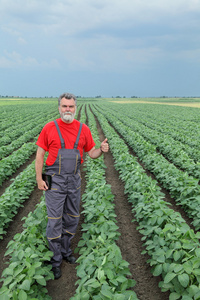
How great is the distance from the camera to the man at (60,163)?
121 inches

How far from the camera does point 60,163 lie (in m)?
3.09

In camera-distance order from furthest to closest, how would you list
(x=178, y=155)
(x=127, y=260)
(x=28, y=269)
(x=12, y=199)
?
(x=178, y=155) → (x=12, y=199) → (x=127, y=260) → (x=28, y=269)

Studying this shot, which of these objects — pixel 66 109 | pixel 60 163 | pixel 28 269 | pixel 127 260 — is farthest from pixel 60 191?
pixel 127 260

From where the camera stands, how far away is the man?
3.08 meters

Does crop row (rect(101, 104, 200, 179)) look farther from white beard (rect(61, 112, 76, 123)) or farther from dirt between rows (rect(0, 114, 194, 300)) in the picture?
white beard (rect(61, 112, 76, 123))

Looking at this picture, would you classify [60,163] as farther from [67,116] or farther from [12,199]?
[12,199]

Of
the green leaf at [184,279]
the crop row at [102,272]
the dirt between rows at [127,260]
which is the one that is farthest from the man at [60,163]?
the green leaf at [184,279]

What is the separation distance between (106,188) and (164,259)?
2.18 meters

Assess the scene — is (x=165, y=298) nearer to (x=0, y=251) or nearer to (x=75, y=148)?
(x=75, y=148)

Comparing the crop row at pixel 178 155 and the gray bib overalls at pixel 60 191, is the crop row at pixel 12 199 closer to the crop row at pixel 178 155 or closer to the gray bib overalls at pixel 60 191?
the gray bib overalls at pixel 60 191

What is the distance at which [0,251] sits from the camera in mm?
4059

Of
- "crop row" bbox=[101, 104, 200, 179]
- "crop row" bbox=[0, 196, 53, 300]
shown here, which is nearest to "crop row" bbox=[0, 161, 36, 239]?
"crop row" bbox=[0, 196, 53, 300]

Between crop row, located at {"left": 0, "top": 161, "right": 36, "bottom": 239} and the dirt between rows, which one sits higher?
crop row, located at {"left": 0, "top": 161, "right": 36, "bottom": 239}

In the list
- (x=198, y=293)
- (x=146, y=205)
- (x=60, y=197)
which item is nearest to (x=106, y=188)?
(x=146, y=205)
